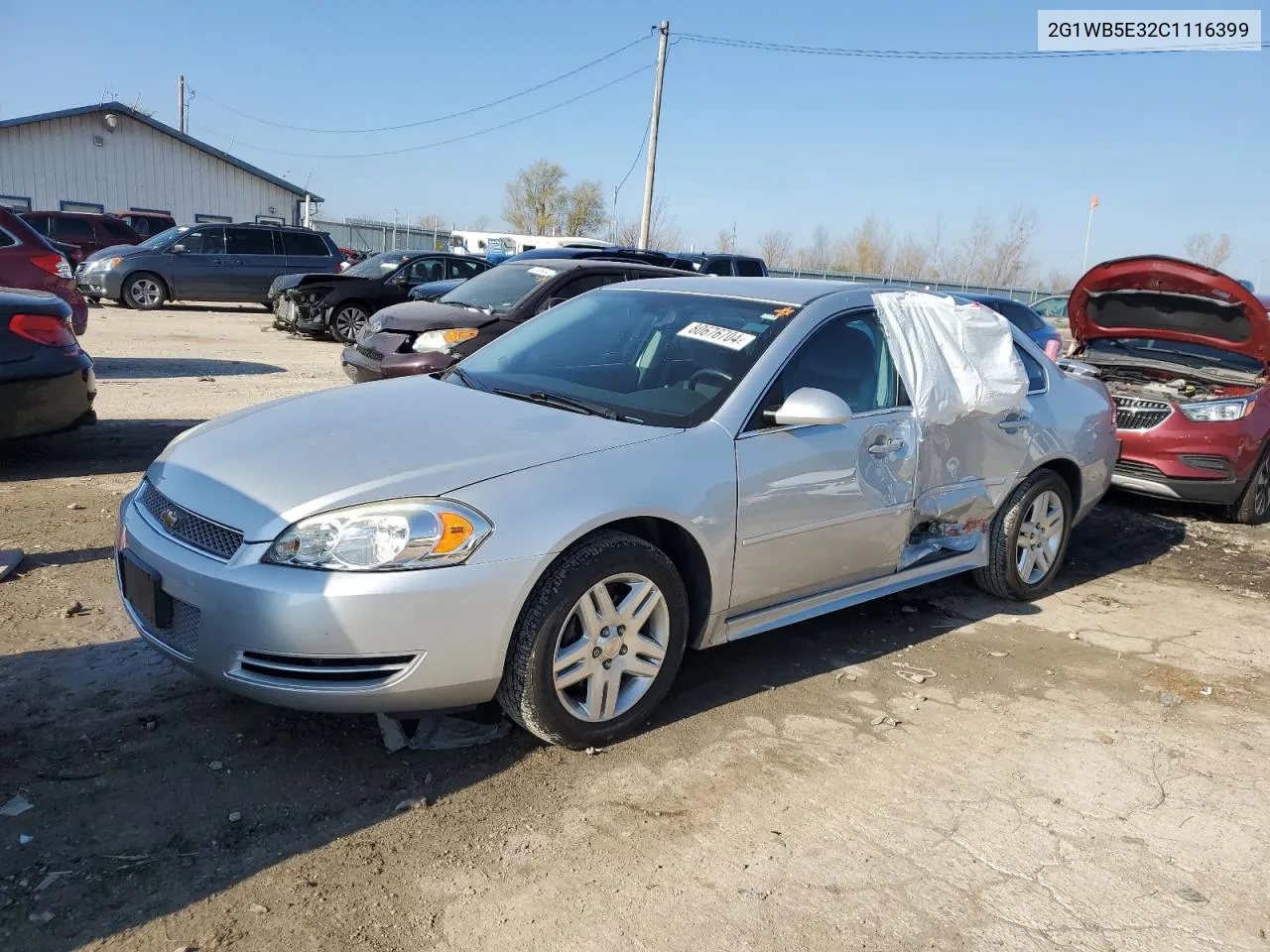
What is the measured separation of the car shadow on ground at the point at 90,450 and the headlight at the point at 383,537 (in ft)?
14.5

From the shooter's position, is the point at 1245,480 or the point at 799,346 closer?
the point at 799,346

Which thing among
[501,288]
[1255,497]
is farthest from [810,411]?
[501,288]

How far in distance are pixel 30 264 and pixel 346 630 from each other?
8.79m

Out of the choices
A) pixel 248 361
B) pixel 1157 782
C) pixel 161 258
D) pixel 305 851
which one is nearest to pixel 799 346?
pixel 1157 782

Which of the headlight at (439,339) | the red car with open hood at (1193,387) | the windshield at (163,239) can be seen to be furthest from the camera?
the windshield at (163,239)

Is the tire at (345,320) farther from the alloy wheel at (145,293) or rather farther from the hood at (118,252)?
the hood at (118,252)

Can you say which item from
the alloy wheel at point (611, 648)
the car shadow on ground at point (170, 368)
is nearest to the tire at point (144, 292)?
the car shadow on ground at point (170, 368)

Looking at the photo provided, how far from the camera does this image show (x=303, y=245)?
65.2 feet

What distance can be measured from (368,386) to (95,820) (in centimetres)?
207

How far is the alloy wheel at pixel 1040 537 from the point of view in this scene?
5.15m

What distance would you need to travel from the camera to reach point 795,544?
3824mm

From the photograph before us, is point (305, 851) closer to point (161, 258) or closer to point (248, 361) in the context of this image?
point (248, 361)

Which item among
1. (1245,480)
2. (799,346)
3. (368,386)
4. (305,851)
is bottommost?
(305,851)

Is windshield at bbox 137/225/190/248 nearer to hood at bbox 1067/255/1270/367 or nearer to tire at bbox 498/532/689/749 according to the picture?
hood at bbox 1067/255/1270/367
